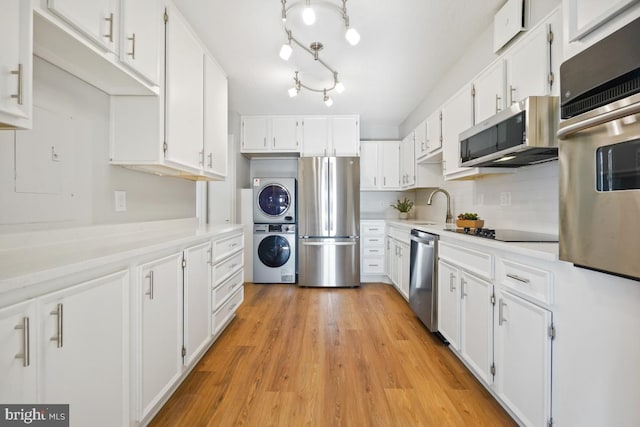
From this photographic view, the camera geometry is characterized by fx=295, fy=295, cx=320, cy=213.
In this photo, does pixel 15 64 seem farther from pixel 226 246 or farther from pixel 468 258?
pixel 468 258

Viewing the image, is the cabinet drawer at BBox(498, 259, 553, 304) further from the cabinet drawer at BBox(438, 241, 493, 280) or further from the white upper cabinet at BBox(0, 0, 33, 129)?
the white upper cabinet at BBox(0, 0, 33, 129)

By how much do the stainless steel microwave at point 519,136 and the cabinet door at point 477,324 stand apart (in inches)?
30.5

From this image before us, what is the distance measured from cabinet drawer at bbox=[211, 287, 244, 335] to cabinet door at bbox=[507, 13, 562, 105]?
98.6 inches

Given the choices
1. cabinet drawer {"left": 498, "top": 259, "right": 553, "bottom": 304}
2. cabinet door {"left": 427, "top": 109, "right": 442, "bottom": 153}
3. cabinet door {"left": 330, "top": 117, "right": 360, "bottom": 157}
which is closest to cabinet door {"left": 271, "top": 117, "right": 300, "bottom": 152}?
cabinet door {"left": 330, "top": 117, "right": 360, "bottom": 157}

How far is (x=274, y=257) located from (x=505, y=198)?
295 centimetres

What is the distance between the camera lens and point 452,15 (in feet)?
7.22

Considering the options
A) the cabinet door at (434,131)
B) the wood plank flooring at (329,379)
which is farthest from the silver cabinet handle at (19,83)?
the cabinet door at (434,131)

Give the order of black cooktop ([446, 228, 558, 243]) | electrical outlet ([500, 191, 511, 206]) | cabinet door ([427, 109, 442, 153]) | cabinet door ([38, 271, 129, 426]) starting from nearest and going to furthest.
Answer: cabinet door ([38, 271, 129, 426]), black cooktop ([446, 228, 558, 243]), electrical outlet ([500, 191, 511, 206]), cabinet door ([427, 109, 442, 153])

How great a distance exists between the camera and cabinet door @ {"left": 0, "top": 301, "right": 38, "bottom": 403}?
2.47 ft

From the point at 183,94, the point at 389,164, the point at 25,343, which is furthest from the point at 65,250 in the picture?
the point at 389,164

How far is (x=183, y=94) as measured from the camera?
206cm

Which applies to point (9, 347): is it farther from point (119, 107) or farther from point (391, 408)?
point (391, 408)

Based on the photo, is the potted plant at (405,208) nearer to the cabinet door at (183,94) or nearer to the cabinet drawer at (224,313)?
the cabinet drawer at (224,313)

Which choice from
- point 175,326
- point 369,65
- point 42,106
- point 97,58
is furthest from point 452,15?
point 175,326
